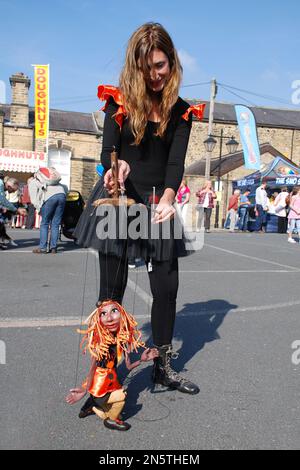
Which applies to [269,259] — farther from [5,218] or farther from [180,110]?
[180,110]

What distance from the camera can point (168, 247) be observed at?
2.48 meters

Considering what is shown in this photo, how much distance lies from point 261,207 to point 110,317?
1647 centimetres

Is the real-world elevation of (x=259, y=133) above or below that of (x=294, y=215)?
above

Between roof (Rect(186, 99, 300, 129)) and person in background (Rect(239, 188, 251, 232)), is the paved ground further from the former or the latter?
roof (Rect(186, 99, 300, 129))

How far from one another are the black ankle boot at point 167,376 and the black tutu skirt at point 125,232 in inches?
22.4

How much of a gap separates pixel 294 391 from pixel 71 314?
2.24m

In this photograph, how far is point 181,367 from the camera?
295 centimetres

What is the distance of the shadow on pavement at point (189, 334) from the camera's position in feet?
8.50

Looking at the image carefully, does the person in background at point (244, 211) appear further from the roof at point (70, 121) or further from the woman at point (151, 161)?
the roof at point (70, 121)

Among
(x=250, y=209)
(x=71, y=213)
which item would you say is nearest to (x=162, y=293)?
(x=71, y=213)

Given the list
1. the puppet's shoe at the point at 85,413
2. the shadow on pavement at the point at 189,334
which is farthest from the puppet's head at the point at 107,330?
the shadow on pavement at the point at 189,334

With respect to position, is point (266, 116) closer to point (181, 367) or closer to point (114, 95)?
point (181, 367)

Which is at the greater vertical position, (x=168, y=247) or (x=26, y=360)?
(x=168, y=247)

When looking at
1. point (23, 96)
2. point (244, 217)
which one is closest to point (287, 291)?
point (244, 217)
